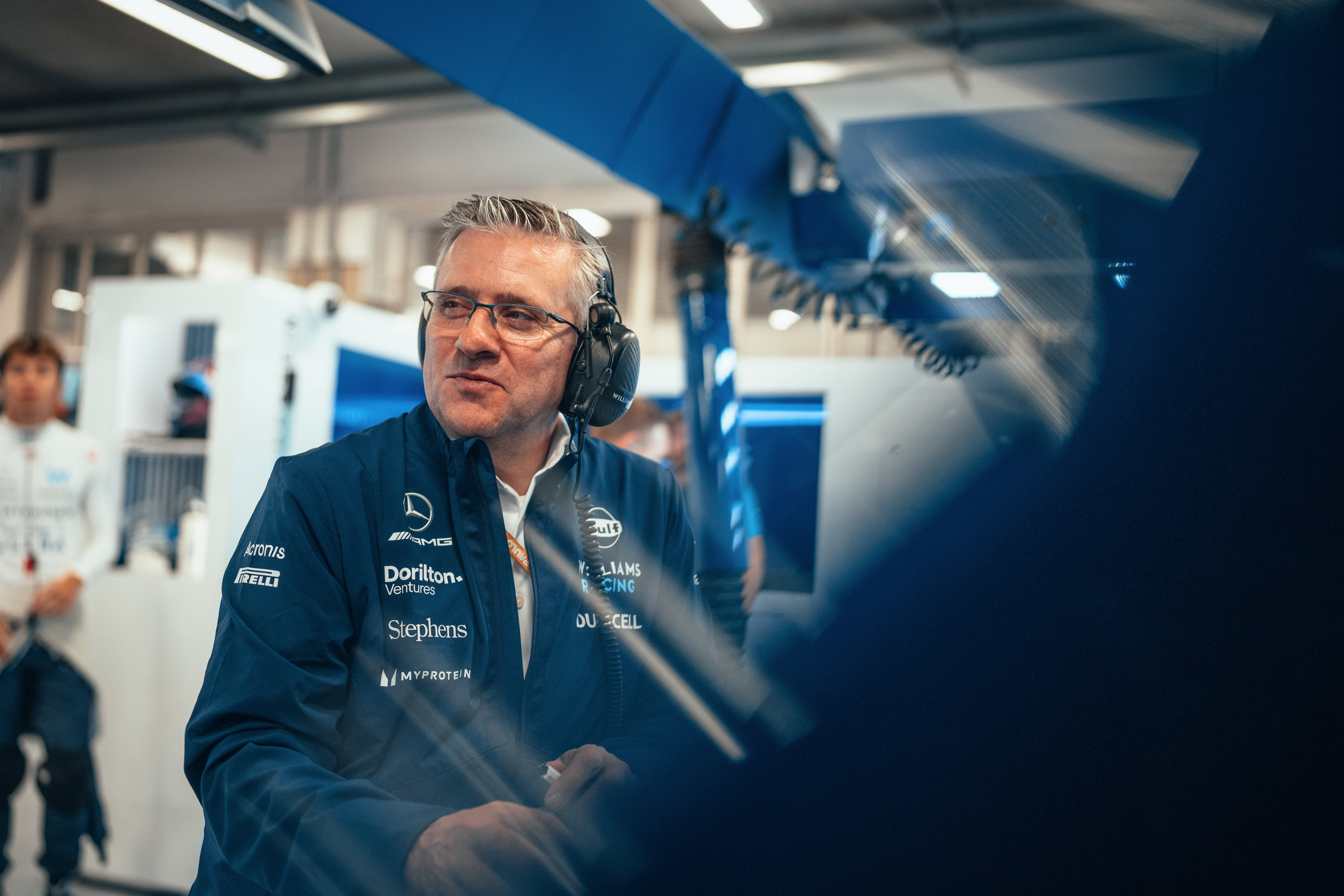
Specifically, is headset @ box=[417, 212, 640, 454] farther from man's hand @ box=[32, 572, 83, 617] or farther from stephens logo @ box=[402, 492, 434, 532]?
man's hand @ box=[32, 572, 83, 617]

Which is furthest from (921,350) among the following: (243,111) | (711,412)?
(243,111)

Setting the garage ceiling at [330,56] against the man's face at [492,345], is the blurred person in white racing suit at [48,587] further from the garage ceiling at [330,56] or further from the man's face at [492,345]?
the man's face at [492,345]

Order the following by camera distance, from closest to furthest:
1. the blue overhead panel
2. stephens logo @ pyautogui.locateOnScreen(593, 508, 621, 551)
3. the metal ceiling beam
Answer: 1. stephens logo @ pyautogui.locateOnScreen(593, 508, 621, 551)
2. the blue overhead panel
3. the metal ceiling beam

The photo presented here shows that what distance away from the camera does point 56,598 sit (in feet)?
11.6

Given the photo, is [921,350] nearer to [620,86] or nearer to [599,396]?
[620,86]

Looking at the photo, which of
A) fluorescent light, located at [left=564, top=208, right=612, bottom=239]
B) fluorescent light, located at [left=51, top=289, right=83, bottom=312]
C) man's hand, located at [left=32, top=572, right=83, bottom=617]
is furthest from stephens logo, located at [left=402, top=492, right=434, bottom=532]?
fluorescent light, located at [left=51, top=289, right=83, bottom=312]

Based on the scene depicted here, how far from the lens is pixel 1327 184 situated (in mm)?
458

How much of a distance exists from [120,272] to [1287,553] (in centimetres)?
1096

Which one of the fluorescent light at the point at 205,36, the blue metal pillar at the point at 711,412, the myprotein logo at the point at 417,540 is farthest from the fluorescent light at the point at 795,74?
the myprotein logo at the point at 417,540

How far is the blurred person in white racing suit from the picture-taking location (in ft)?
11.5

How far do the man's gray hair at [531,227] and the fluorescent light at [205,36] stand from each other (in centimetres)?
136

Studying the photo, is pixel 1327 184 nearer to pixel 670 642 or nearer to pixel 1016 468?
pixel 1016 468

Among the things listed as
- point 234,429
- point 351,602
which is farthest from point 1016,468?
point 234,429

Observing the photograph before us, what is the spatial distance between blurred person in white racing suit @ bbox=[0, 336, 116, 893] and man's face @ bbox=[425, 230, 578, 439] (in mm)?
3056
